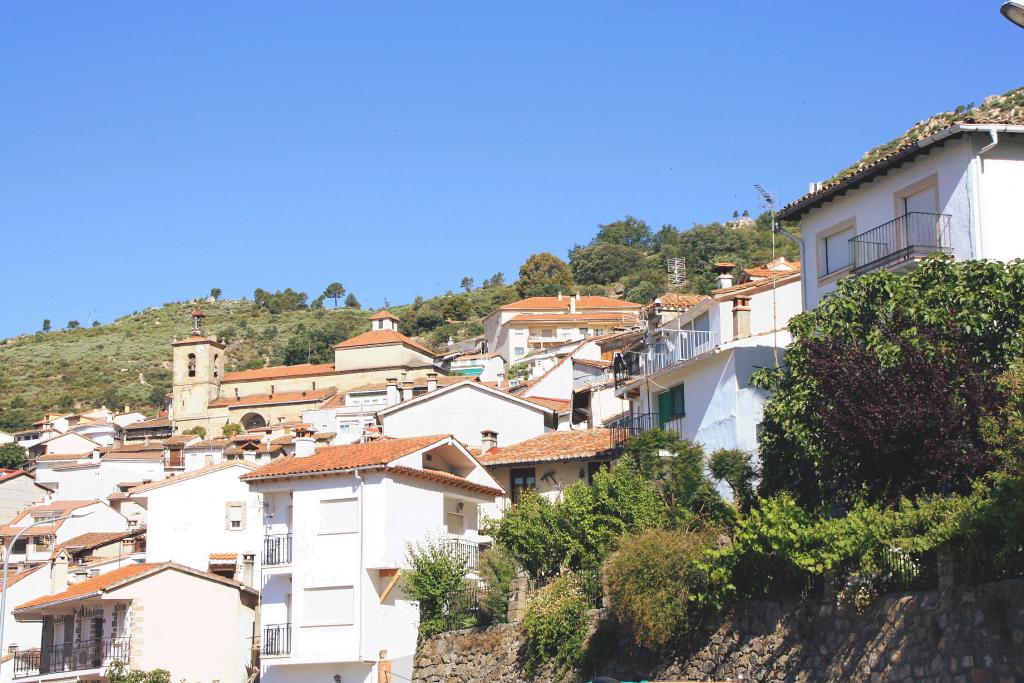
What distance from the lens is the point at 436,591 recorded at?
114 feet

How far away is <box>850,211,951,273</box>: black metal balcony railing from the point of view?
1217 inches

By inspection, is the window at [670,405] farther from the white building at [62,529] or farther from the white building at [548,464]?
the white building at [62,529]

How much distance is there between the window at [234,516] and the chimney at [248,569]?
2.69 meters

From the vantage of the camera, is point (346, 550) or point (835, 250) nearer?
point (835, 250)

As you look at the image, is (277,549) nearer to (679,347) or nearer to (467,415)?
(679,347)

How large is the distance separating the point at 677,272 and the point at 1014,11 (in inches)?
5296

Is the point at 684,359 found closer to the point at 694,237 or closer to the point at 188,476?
the point at 188,476

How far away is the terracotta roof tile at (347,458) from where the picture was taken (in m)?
39.1

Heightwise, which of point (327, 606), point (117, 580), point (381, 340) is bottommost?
point (327, 606)

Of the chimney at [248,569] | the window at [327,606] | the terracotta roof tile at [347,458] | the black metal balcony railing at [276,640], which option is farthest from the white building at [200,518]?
the window at [327,606]

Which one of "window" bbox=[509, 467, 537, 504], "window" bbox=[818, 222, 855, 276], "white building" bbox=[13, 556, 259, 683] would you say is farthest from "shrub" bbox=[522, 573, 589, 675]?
"white building" bbox=[13, 556, 259, 683]

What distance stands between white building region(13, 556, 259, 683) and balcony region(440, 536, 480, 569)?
9239 millimetres

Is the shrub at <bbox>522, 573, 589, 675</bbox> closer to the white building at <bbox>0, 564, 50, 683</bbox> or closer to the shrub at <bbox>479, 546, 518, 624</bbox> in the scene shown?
the shrub at <bbox>479, 546, 518, 624</bbox>

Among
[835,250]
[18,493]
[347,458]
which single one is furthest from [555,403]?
[18,493]
